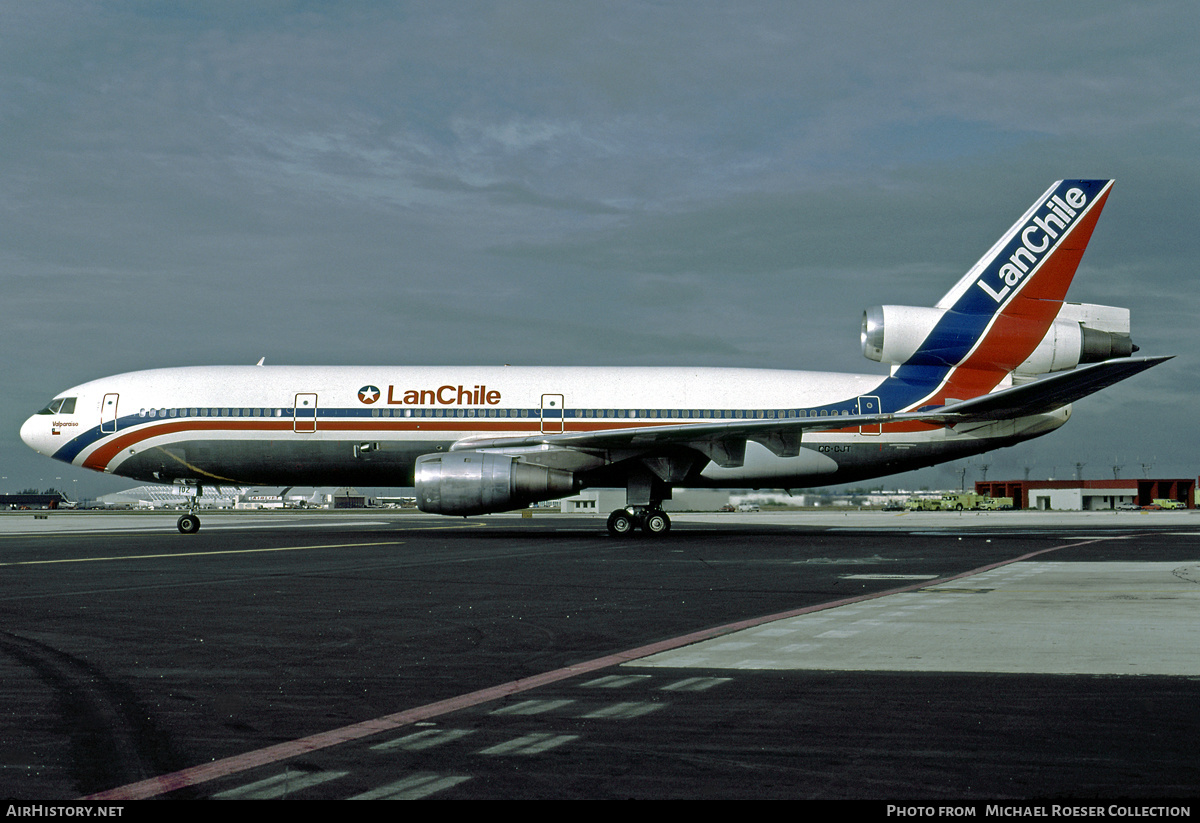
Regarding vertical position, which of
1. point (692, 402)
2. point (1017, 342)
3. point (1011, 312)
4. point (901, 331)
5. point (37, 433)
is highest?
point (1011, 312)

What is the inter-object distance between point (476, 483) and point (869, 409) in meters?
11.6

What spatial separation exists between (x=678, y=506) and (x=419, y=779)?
80.4 m

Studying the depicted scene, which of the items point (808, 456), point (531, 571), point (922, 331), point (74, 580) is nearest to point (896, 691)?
point (531, 571)

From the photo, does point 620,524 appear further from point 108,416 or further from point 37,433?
point 37,433

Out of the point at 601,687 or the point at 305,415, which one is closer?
the point at 601,687

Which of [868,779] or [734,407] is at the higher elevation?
[734,407]

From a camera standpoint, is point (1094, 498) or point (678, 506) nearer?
point (678, 506)

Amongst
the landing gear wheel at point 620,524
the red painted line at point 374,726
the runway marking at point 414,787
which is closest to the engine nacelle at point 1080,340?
the landing gear wheel at point 620,524

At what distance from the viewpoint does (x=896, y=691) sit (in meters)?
6.39

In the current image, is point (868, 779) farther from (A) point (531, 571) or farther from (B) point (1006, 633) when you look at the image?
(A) point (531, 571)

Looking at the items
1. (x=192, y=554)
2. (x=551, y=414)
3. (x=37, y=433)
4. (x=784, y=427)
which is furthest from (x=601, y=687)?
(x=37, y=433)

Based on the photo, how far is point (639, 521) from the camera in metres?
27.0

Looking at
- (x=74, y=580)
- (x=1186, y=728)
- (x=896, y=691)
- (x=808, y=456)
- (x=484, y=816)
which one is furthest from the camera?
(x=808, y=456)

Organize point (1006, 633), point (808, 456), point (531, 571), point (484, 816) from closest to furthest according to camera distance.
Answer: point (484, 816)
point (1006, 633)
point (531, 571)
point (808, 456)
